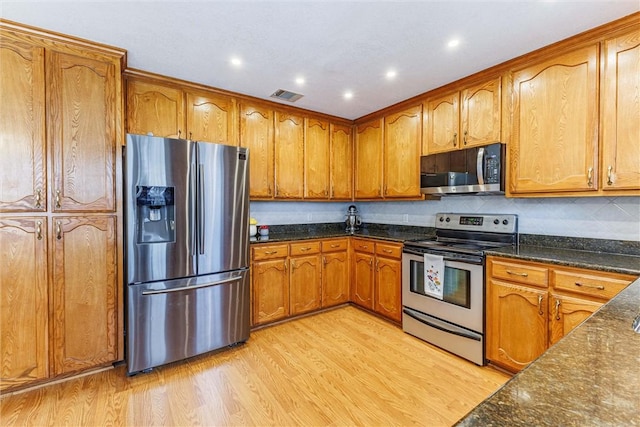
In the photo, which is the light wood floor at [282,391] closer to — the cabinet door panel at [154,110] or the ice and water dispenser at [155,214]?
the ice and water dispenser at [155,214]

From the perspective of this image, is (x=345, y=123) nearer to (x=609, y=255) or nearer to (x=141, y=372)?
(x=609, y=255)

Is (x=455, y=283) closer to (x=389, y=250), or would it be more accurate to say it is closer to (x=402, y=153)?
(x=389, y=250)

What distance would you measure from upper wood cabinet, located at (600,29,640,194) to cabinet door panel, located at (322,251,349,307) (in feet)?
8.02

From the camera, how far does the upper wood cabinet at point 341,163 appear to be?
3938 millimetres

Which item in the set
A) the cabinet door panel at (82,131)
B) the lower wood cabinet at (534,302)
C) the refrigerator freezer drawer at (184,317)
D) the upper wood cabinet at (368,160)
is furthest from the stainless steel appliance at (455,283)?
the cabinet door panel at (82,131)

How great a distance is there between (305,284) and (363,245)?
0.82m

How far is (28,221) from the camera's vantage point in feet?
6.61

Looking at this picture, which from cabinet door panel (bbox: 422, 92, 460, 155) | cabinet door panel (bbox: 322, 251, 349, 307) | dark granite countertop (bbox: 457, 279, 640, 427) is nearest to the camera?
dark granite countertop (bbox: 457, 279, 640, 427)

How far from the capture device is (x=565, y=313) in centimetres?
195

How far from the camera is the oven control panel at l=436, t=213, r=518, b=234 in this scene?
2719 millimetres

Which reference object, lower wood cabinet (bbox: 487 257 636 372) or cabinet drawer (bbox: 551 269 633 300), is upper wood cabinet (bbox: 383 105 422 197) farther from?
cabinet drawer (bbox: 551 269 633 300)

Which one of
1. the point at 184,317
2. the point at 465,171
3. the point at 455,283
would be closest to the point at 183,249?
the point at 184,317

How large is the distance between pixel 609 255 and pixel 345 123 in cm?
299

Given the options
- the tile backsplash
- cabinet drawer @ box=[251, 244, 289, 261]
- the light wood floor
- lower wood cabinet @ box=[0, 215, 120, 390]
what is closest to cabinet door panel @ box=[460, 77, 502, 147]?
the tile backsplash
